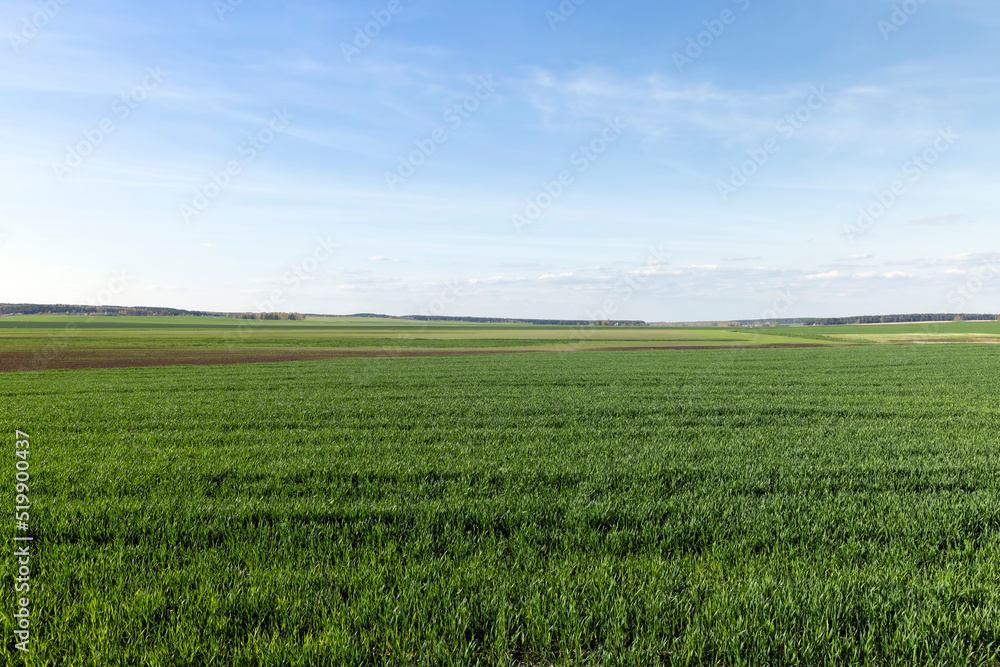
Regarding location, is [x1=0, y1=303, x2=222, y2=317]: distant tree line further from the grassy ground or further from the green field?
the green field

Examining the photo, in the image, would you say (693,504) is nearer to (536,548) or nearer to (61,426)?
(536,548)

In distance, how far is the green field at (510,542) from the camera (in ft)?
14.2

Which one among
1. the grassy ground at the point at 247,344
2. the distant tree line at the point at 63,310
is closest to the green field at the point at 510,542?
the grassy ground at the point at 247,344

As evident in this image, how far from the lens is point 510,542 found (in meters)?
6.30

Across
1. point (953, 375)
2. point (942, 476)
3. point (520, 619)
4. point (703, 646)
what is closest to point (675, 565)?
point (703, 646)

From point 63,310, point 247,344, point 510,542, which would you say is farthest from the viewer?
point 63,310

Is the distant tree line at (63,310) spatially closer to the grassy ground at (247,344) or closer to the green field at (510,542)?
the grassy ground at (247,344)

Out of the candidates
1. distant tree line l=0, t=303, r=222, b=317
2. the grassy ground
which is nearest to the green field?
the grassy ground

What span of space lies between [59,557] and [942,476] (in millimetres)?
13165

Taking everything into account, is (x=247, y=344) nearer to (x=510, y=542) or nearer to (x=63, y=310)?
(x=510, y=542)

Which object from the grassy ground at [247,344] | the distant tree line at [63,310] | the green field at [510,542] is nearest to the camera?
the green field at [510,542]

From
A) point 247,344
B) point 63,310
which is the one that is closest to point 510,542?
point 247,344

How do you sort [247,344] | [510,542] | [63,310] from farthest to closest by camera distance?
[63,310] → [247,344] → [510,542]

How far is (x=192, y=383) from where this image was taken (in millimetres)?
23922
